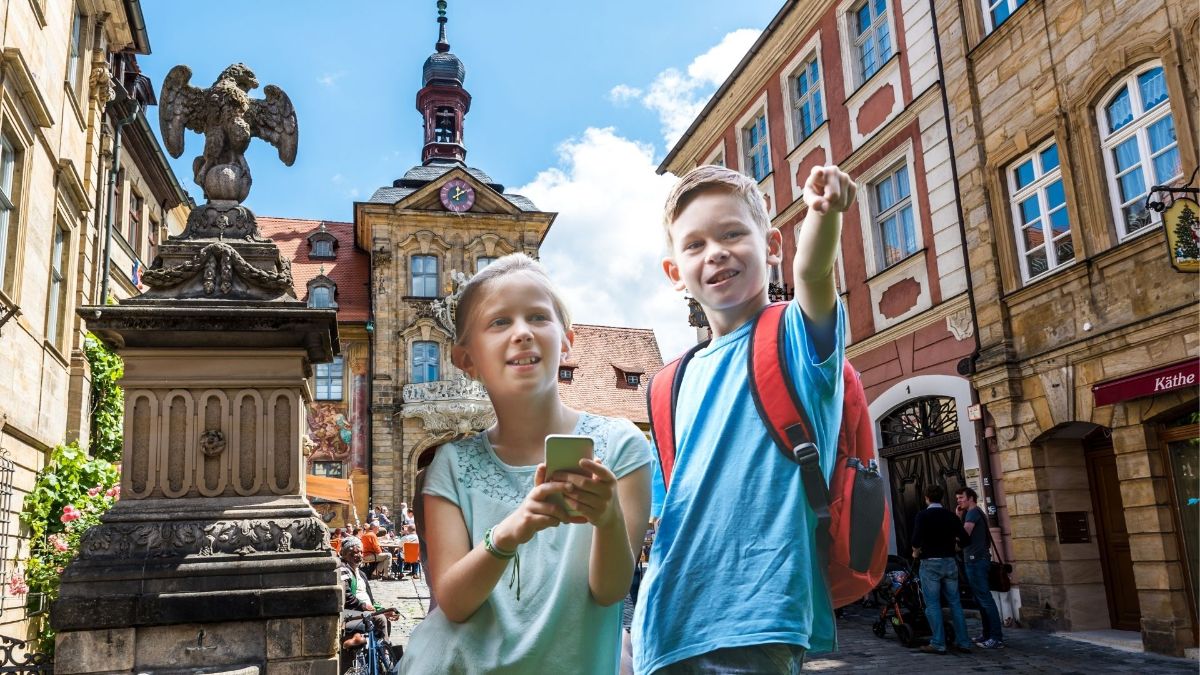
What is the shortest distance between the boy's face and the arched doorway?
6658 millimetres

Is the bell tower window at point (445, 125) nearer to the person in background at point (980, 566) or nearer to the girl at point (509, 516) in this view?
the person in background at point (980, 566)

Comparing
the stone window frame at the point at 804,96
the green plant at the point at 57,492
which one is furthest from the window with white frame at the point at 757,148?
the green plant at the point at 57,492

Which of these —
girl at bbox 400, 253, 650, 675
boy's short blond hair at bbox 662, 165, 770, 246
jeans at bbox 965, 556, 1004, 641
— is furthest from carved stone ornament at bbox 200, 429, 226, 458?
jeans at bbox 965, 556, 1004, 641

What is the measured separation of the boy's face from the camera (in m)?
1.77

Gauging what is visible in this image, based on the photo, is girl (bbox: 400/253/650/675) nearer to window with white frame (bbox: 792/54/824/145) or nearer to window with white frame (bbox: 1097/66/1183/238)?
window with white frame (bbox: 792/54/824/145)

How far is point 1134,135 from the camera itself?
23.7 feet

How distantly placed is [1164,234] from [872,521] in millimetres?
6026

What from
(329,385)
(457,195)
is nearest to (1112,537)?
(457,195)

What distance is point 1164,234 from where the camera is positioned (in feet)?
21.4

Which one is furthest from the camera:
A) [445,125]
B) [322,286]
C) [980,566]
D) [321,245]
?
[445,125]

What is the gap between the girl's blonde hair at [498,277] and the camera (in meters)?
1.77

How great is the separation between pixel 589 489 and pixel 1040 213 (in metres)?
7.78

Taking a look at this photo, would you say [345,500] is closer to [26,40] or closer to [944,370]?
[26,40]

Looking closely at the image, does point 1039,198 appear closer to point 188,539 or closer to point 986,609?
point 986,609
